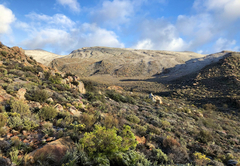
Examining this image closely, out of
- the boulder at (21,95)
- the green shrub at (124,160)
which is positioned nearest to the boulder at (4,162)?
the green shrub at (124,160)

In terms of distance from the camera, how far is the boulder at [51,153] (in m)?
2.61

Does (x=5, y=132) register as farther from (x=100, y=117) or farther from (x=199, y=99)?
(x=199, y=99)

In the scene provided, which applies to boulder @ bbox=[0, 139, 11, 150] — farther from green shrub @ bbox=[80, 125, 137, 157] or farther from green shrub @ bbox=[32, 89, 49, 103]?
green shrub @ bbox=[32, 89, 49, 103]

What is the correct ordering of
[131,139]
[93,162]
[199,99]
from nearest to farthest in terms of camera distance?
[93,162] < [131,139] < [199,99]

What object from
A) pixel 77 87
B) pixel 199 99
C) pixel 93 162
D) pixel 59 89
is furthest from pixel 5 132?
pixel 199 99

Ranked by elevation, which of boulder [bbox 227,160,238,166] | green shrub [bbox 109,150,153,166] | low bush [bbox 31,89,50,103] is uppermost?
low bush [bbox 31,89,50,103]

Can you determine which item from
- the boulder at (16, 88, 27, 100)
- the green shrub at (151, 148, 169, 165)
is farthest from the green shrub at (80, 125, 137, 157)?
the boulder at (16, 88, 27, 100)

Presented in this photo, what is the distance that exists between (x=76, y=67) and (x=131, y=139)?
76407 mm

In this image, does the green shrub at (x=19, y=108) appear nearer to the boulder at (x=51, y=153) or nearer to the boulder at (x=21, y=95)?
the boulder at (x=21, y=95)

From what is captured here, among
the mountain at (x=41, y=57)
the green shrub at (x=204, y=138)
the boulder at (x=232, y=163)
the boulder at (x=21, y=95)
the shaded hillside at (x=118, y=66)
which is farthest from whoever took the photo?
the mountain at (x=41, y=57)

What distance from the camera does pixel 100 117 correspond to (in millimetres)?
6191

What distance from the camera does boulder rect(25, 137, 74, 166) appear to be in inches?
103

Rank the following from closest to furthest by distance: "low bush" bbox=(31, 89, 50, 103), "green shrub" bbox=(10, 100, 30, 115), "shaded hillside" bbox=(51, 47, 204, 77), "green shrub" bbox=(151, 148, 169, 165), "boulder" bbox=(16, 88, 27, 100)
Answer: "green shrub" bbox=(151, 148, 169, 165)
"green shrub" bbox=(10, 100, 30, 115)
"boulder" bbox=(16, 88, 27, 100)
"low bush" bbox=(31, 89, 50, 103)
"shaded hillside" bbox=(51, 47, 204, 77)

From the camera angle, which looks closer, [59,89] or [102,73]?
[59,89]
